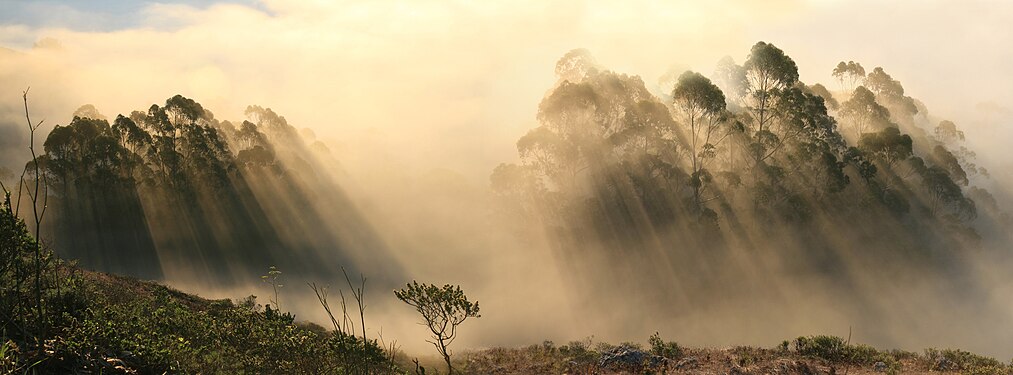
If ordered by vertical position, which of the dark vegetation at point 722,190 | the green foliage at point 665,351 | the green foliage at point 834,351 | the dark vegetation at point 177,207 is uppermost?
the dark vegetation at point 177,207

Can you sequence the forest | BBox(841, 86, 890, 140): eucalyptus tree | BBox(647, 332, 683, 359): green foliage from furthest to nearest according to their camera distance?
BBox(841, 86, 890, 140): eucalyptus tree, the forest, BBox(647, 332, 683, 359): green foliage

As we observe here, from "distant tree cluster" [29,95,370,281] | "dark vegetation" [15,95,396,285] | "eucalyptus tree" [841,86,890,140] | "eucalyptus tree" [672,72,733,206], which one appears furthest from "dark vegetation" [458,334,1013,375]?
"eucalyptus tree" [841,86,890,140]

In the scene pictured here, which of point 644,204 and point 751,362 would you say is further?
point 644,204

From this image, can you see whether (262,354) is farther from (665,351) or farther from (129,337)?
(665,351)

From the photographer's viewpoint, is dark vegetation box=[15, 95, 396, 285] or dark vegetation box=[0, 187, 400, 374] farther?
dark vegetation box=[15, 95, 396, 285]

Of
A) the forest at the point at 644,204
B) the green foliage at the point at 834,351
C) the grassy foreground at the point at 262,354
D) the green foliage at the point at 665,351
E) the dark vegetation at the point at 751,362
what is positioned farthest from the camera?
the forest at the point at 644,204

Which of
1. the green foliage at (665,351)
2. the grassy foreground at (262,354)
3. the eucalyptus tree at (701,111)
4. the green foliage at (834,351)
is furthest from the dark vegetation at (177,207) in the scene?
the green foliage at (834,351)

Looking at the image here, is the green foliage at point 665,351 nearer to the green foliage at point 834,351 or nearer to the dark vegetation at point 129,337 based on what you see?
the green foliage at point 834,351

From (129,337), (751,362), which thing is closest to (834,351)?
(751,362)

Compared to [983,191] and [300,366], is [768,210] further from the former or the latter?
[300,366]

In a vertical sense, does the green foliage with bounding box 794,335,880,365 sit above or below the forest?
below

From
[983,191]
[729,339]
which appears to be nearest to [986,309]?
[729,339]

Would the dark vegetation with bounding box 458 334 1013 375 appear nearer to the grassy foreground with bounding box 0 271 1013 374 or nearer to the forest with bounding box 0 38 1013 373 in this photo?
the grassy foreground with bounding box 0 271 1013 374

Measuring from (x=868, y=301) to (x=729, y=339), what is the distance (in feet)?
67.5
